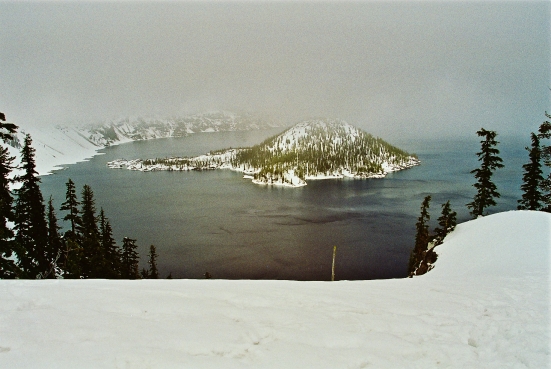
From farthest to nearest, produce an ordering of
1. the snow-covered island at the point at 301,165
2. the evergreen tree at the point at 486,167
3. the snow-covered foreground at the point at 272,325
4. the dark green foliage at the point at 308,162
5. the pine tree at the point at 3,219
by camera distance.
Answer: the dark green foliage at the point at 308,162 → the snow-covered island at the point at 301,165 → the evergreen tree at the point at 486,167 → the pine tree at the point at 3,219 → the snow-covered foreground at the point at 272,325

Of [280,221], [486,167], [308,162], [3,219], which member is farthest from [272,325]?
[308,162]

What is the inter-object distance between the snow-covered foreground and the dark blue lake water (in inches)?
1491

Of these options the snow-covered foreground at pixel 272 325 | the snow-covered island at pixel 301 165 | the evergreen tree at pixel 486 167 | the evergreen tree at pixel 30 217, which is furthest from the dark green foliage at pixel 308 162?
the snow-covered foreground at pixel 272 325

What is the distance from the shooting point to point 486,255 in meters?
14.0

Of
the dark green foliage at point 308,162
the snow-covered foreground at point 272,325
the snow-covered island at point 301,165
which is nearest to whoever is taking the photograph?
the snow-covered foreground at point 272,325

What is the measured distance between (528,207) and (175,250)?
52.9 metres

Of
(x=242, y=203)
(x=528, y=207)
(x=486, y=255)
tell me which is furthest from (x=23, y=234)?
(x=242, y=203)

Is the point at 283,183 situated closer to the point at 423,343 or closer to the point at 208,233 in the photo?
the point at 208,233

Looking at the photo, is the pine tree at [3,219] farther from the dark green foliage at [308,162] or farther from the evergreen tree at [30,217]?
the dark green foliage at [308,162]

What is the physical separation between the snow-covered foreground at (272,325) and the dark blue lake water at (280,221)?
3787 cm

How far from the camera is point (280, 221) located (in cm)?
7381

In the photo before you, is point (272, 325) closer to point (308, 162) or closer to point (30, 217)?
point (30, 217)

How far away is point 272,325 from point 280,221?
68.0m

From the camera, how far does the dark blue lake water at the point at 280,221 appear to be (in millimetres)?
49188
